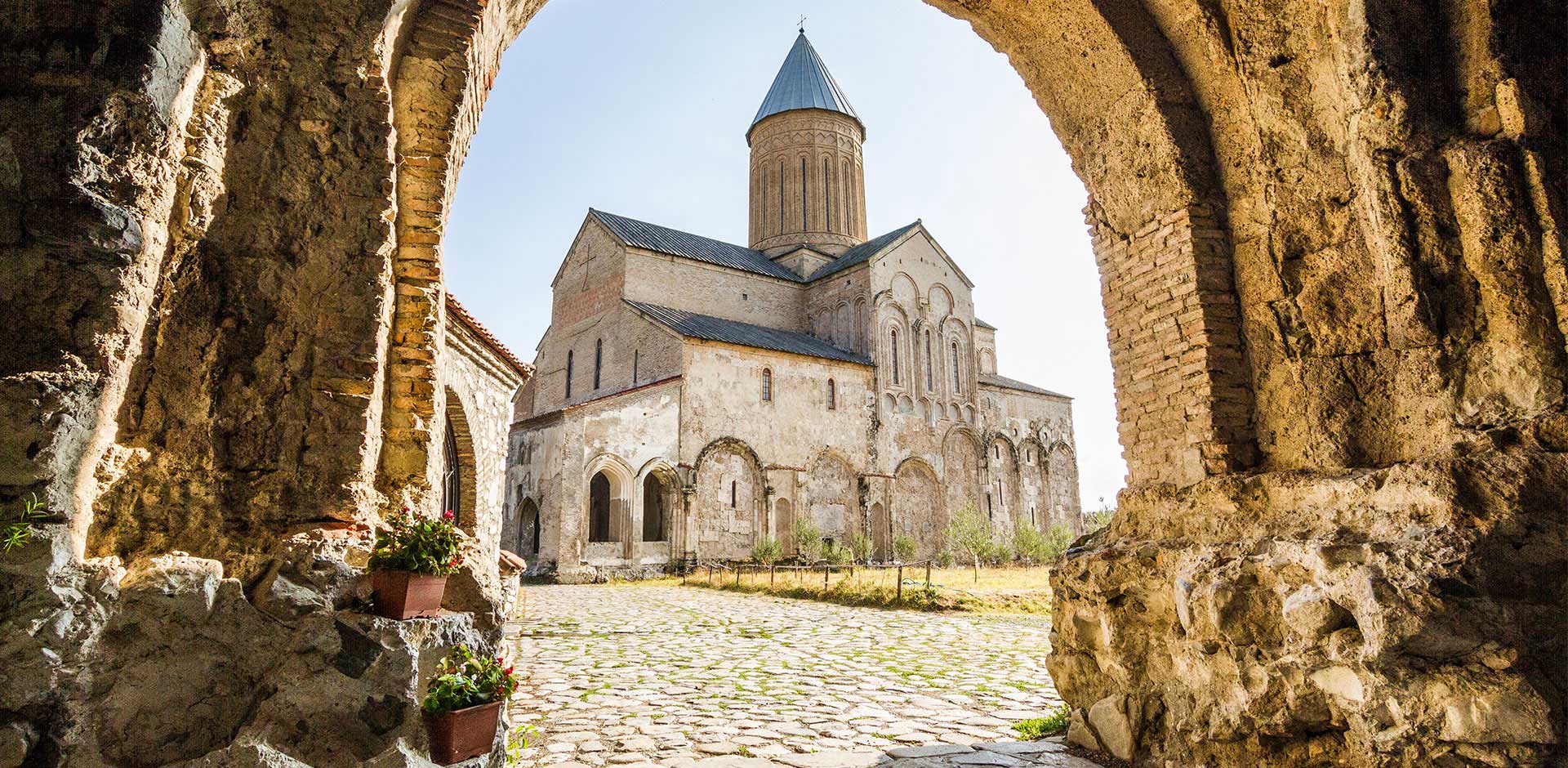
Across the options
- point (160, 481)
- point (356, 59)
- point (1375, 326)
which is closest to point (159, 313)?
point (160, 481)

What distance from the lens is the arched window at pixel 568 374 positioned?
82.3 feet

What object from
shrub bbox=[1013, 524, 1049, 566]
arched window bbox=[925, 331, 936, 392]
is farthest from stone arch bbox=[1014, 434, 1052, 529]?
arched window bbox=[925, 331, 936, 392]

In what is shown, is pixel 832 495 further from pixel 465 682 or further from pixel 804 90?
pixel 465 682

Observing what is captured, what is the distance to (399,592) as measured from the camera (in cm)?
270

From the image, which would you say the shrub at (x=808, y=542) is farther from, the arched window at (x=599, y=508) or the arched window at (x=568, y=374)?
the arched window at (x=568, y=374)

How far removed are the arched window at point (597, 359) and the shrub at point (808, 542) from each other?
758cm

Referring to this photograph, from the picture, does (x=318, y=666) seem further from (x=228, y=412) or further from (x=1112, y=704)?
(x=1112, y=704)

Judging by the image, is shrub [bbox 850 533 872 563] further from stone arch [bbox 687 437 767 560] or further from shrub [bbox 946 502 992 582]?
stone arch [bbox 687 437 767 560]

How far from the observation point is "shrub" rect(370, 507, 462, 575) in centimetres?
275

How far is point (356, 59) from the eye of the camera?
3.10 meters

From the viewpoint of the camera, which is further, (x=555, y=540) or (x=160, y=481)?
(x=555, y=540)

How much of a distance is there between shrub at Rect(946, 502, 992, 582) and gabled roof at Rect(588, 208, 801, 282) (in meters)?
9.89

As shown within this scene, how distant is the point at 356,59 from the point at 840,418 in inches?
842

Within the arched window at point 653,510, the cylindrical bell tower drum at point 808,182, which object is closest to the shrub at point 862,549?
the arched window at point 653,510
